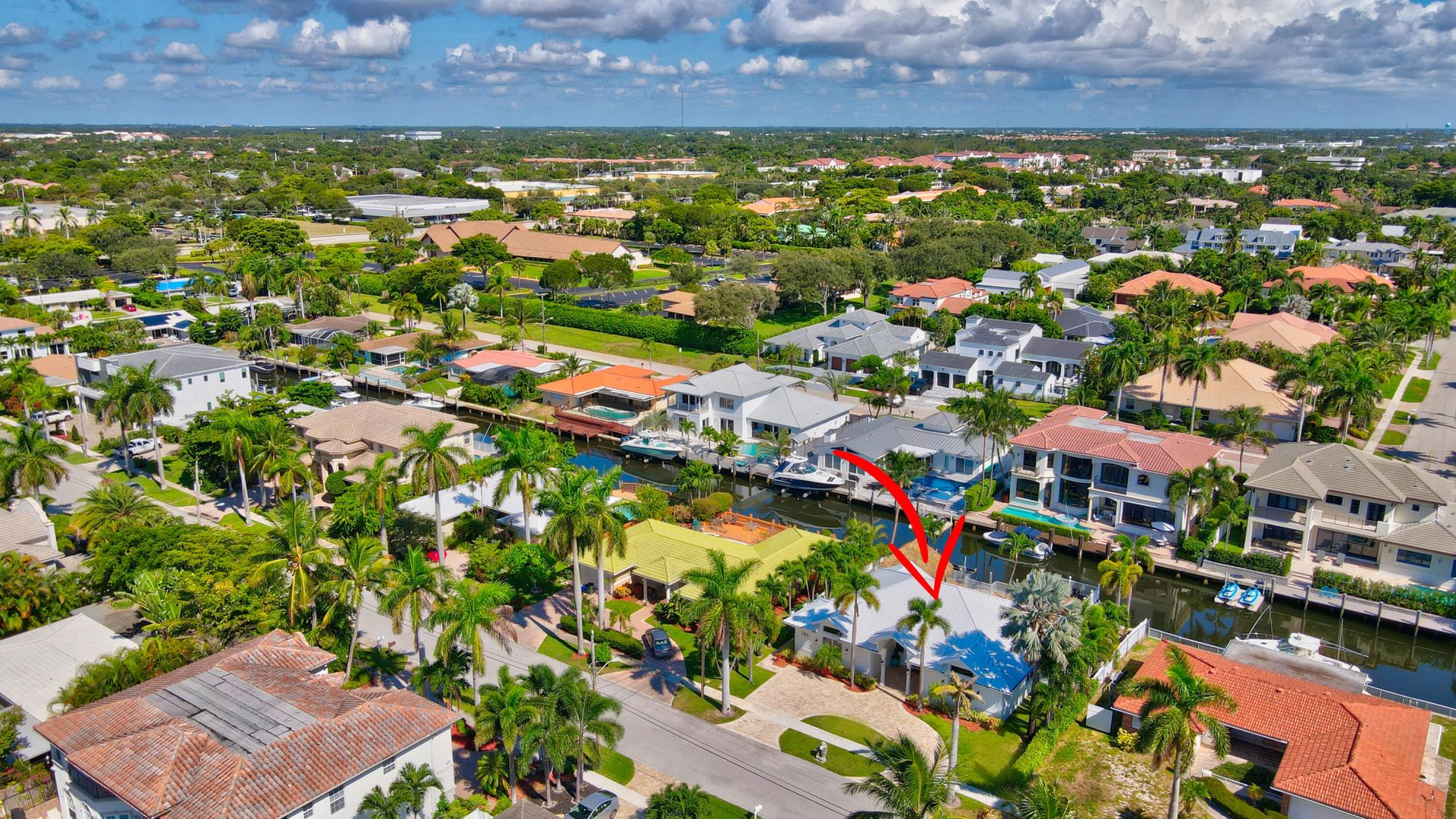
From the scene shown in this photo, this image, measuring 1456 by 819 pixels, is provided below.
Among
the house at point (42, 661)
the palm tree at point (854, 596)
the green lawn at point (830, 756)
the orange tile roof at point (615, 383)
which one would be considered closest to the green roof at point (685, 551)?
the palm tree at point (854, 596)

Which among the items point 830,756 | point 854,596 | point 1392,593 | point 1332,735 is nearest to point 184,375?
point 854,596

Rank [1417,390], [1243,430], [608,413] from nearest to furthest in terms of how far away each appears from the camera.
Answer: [1243,430] → [608,413] → [1417,390]

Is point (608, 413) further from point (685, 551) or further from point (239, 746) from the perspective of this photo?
point (239, 746)

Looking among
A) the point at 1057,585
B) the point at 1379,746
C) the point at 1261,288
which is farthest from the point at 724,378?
the point at 1261,288

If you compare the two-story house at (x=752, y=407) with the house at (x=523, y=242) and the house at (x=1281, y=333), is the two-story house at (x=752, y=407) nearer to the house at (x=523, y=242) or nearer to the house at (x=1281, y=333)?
the house at (x=1281, y=333)

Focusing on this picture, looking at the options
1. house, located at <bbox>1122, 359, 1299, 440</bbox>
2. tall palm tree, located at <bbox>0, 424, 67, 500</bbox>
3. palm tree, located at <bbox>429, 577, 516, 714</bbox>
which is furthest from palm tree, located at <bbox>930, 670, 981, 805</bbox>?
tall palm tree, located at <bbox>0, 424, 67, 500</bbox>
